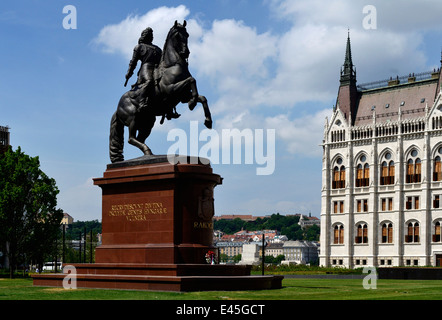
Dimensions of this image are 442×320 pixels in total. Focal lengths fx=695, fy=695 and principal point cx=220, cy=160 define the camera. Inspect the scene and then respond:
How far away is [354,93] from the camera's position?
113 metres

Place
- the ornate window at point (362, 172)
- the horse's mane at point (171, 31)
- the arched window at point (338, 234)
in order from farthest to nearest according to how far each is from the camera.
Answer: the arched window at point (338, 234) < the ornate window at point (362, 172) < the horse's mane at point (171, 31)

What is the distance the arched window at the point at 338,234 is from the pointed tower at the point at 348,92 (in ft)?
54.9

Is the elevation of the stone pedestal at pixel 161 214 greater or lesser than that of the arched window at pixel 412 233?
greater

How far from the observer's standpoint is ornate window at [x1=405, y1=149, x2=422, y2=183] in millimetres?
100312

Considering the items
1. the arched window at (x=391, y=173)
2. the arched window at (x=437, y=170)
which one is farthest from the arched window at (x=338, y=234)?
the arched window at (x=437, y=170)

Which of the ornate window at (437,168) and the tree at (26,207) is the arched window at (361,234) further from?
the tree at (26,207)

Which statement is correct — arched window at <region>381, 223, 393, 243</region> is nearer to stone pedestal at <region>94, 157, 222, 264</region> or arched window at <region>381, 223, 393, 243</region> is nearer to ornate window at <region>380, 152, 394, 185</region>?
ornate window at <region>380, 152, 394, 185</region>

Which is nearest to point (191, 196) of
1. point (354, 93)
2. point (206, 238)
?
point (206, 238)

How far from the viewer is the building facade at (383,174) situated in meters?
98.8

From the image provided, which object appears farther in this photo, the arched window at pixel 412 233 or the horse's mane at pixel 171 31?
the arched window at pixel 412 233

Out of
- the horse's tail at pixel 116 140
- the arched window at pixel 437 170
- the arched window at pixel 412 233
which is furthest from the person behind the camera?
the arched window at pixel 412 233
